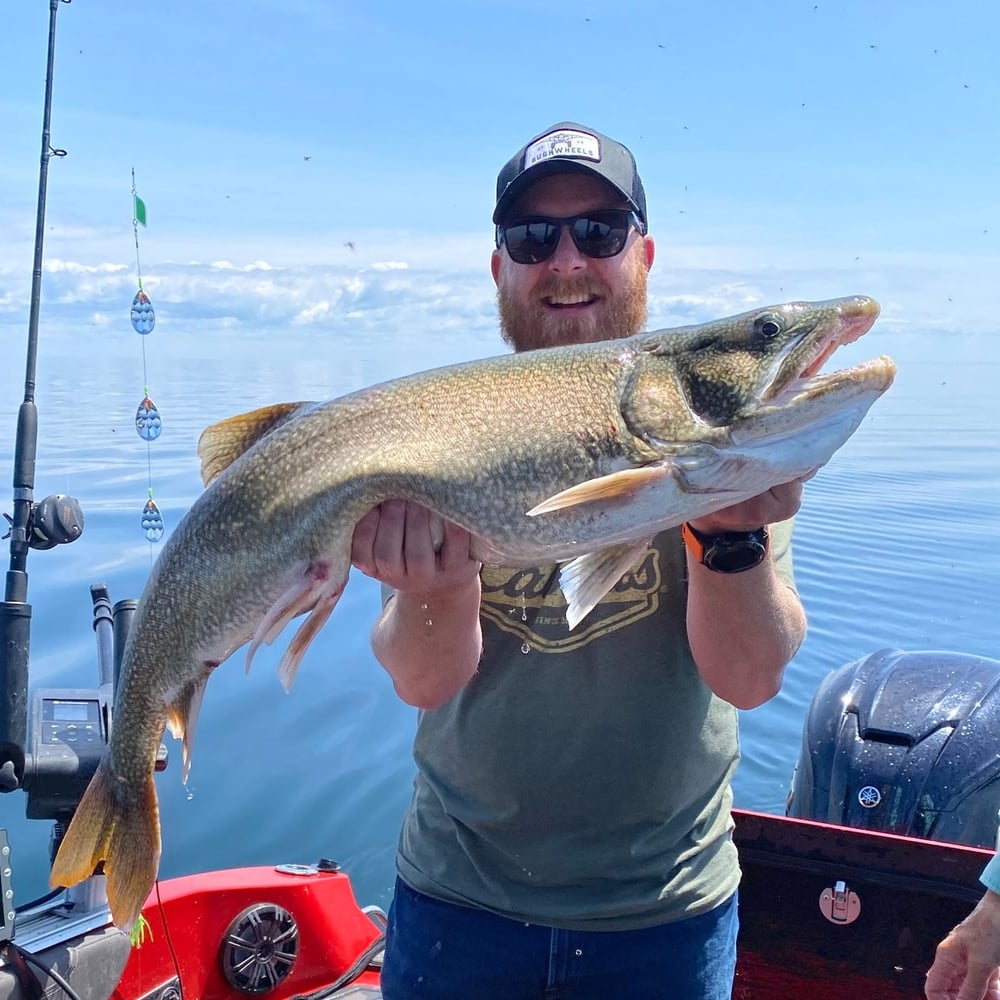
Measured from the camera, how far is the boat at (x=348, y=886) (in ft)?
9.25

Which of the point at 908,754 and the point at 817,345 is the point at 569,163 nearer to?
the point at 817,345

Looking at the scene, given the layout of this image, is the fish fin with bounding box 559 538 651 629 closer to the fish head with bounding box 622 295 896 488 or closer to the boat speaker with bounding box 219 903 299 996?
the fish head with bounding box 622 295 896 488

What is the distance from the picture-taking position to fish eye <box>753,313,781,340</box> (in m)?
2.10

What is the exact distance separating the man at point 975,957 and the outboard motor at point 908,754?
1.34 meters

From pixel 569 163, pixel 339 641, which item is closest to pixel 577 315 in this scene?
pixel 569 163

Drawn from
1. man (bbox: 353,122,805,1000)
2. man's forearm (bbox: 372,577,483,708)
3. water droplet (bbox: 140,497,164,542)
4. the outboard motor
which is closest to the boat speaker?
man (bbox: 353,122,805,1000)

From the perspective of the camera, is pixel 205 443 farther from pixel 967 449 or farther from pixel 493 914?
pixel 967 449

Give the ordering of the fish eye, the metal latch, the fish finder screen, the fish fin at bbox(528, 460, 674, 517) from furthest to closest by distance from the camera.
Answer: the metal latch
the fish finder screen
the fish eye
the fish fin at bbox(528, 460, 674, 517)

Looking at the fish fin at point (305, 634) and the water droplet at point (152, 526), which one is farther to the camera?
the water droplet at point (152, 526)

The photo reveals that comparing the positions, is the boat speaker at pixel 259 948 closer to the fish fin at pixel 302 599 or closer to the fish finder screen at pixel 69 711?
the fish finder screen at pixel 69 711

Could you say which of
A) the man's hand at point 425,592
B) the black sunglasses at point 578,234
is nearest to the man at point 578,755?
the man's hand at point 425,592

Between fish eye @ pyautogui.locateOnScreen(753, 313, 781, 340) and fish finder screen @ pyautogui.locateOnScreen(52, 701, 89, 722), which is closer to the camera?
fish eye @ pyautogui.locateOnScreen(753, 313, 781, 340)

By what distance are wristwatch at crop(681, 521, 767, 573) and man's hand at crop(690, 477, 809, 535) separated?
16mm

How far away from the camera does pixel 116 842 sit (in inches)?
92.7
